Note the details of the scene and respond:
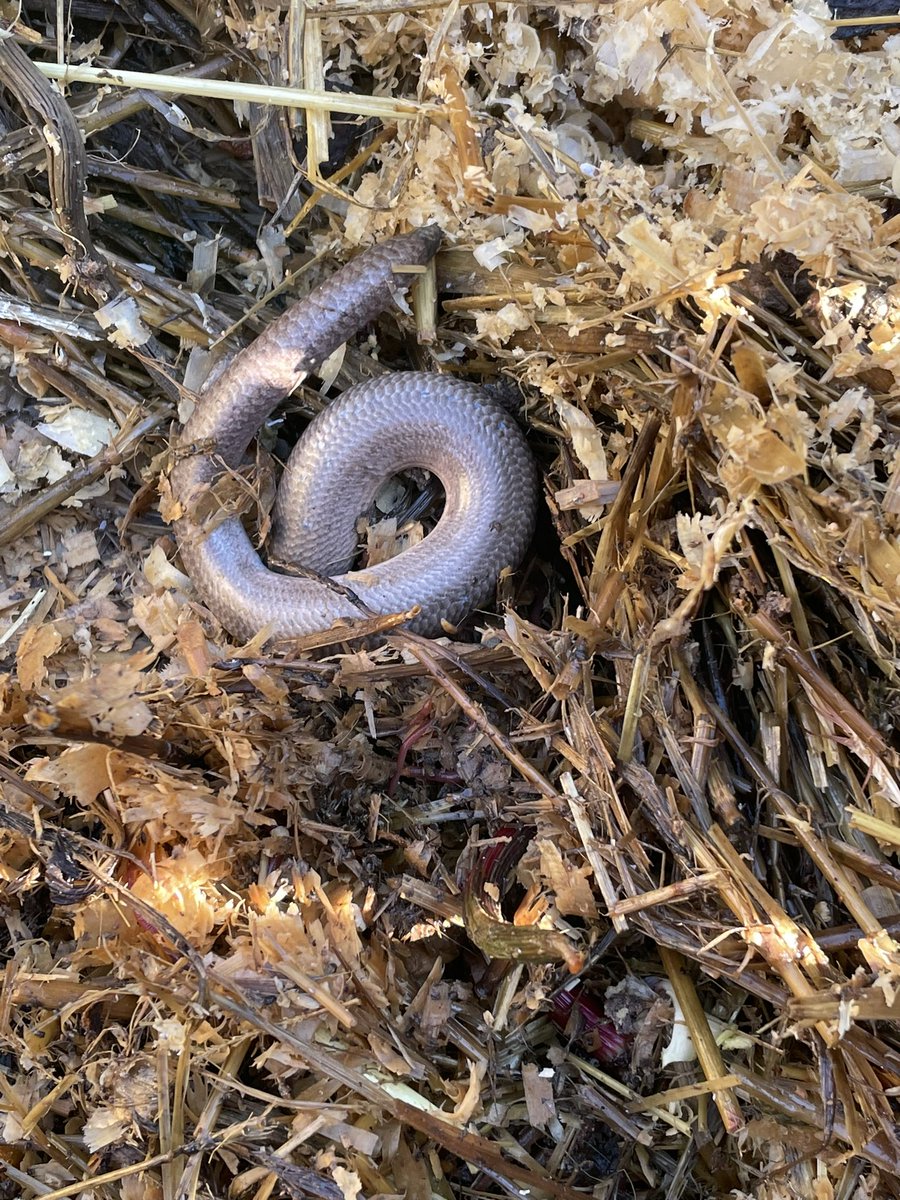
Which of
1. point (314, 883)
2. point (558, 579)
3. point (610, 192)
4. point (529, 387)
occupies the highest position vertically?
point (610, 192)

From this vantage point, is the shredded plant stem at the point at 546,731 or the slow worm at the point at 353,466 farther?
the slow worm at the point at 353,466

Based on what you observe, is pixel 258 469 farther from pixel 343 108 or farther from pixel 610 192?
pixel 610 192

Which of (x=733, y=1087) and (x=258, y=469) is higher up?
(x=258, y=469)

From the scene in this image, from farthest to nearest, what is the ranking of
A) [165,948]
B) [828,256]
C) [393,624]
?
[393,624], [165,948], [828,256]

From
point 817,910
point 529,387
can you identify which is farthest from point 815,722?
point 529,387

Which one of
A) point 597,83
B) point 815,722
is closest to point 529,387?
point 597,83

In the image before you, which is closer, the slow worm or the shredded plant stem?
the shredded plant stem

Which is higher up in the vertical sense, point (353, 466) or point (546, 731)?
point (353, 466)

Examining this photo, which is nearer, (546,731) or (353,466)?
(546,731)

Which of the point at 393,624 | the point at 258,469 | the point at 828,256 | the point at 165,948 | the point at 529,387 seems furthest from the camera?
the point at 258,469

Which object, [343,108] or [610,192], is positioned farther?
[343,108]
